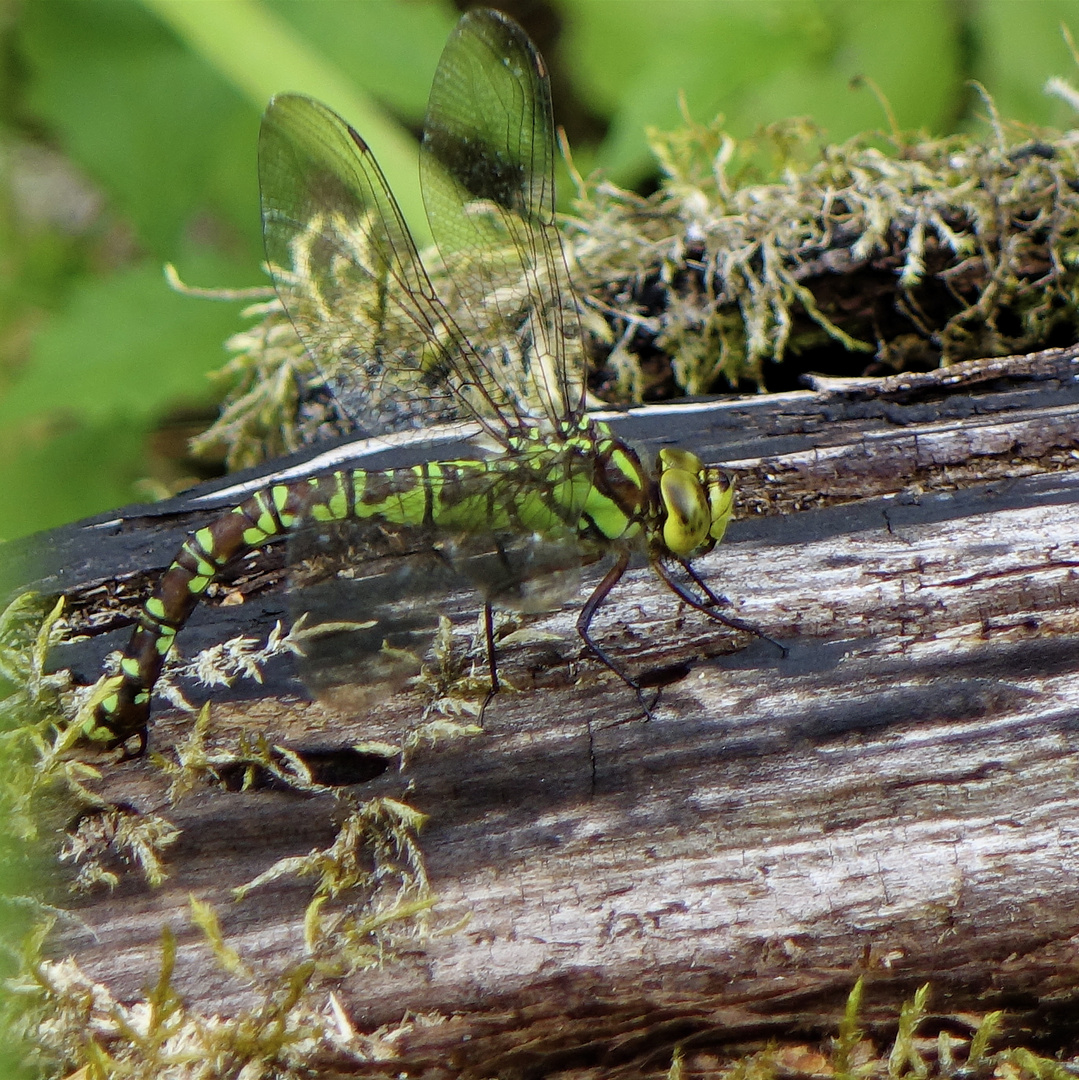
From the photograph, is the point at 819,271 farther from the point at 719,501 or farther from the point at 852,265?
the point at 719,501

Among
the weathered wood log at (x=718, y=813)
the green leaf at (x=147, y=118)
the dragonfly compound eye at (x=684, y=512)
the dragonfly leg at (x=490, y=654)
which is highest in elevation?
the green leaf at (x=147, y=118)

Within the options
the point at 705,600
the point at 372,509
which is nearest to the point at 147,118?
the point at 372,509

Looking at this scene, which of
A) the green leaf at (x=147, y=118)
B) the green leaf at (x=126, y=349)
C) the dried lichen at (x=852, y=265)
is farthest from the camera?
the green leaf at (x=147, y=118)

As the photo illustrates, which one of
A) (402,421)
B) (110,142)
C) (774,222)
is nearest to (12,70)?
(110,142)

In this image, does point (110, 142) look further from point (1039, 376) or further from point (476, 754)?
point (1039, 376)

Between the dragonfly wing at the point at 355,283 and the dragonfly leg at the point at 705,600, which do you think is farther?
the dragonfly wing at the point at 355,283

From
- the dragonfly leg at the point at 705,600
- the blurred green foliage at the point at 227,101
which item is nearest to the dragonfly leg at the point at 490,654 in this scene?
the dragonfly leg at the point at 705,600

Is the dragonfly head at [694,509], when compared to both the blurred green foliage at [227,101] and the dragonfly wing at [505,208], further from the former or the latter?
the blurred green foliage at [227,101]
